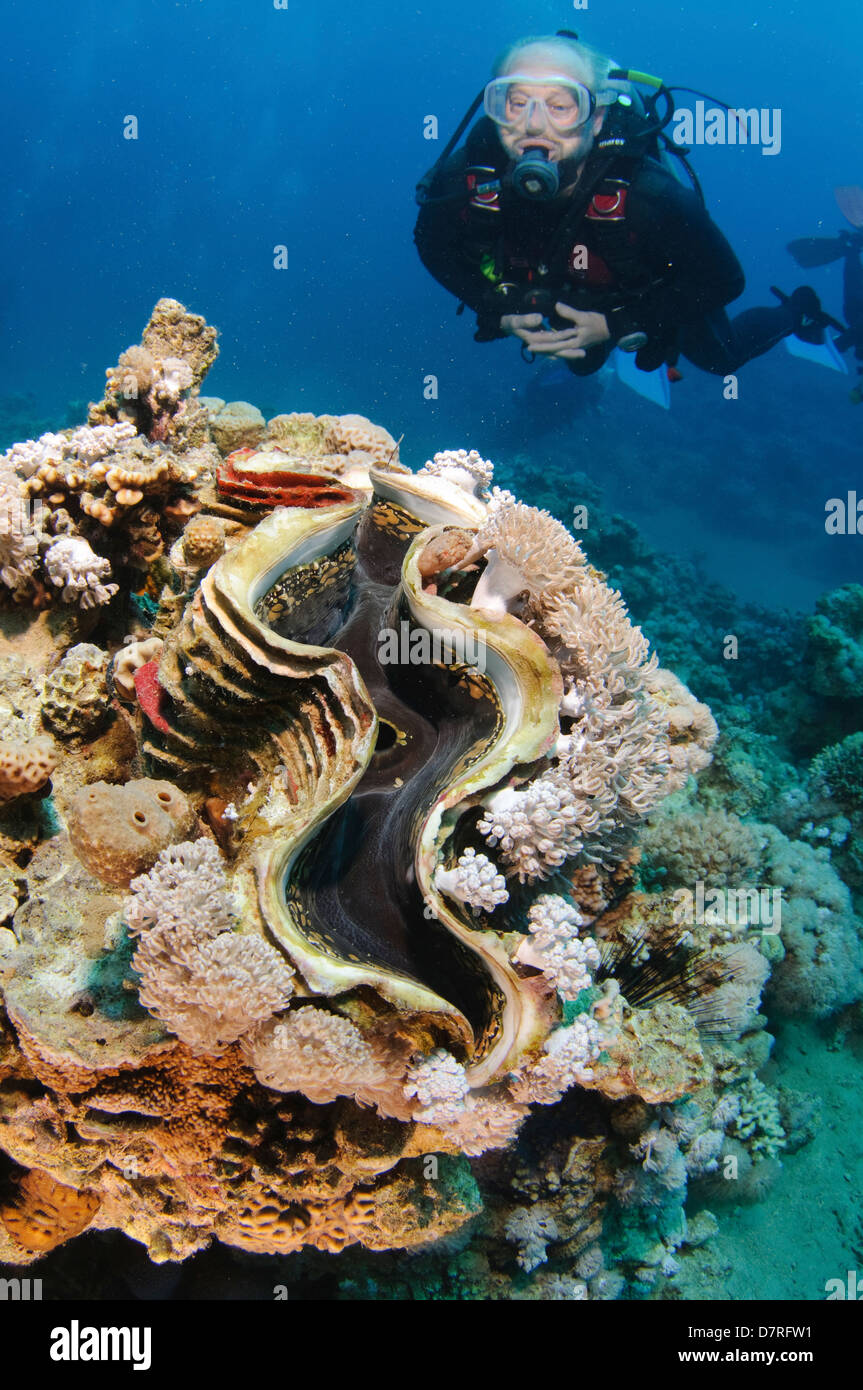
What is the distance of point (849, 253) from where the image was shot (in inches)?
643

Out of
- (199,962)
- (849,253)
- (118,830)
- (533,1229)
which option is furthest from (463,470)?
(849,253)

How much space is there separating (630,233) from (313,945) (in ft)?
25.3

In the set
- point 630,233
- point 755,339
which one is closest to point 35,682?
point 630,233

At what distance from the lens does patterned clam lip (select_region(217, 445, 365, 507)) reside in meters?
2.45

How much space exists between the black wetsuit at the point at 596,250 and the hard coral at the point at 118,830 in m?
7.15

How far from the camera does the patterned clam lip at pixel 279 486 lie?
96.5 inches

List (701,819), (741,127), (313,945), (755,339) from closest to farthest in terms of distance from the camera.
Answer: (313,945) < (701,819) < (741,127) < (755,339)

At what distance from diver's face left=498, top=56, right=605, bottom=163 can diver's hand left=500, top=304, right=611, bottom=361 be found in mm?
1383

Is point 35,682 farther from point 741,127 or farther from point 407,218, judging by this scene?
point 407,218

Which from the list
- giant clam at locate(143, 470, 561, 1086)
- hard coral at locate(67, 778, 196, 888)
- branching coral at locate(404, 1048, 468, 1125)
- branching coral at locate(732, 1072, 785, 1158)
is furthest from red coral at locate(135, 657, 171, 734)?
branching coral at locate(732, 1072, 785, 1158)

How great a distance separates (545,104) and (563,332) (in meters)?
2.01

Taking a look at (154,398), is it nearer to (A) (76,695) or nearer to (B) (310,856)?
(A) (76,695)

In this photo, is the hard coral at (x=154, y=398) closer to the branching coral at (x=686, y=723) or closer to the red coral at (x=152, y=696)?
the red coral at (x=152, y=696)

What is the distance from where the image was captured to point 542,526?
7.70ft
